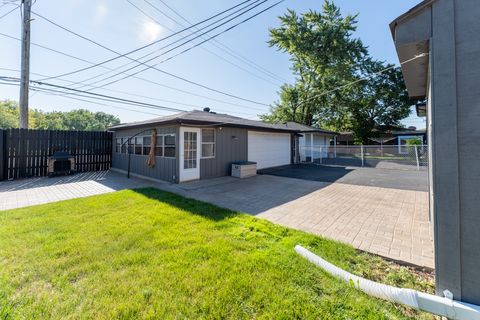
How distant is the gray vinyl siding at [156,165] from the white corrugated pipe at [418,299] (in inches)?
272

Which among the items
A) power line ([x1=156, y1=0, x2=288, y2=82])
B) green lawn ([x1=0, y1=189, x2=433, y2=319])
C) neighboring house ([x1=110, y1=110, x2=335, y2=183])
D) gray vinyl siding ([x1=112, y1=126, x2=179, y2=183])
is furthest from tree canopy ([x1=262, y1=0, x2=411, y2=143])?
green lawn ([x1=0, y1=189, x2=433, y2=319])

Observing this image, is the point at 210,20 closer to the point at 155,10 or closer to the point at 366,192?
the point at 155,10

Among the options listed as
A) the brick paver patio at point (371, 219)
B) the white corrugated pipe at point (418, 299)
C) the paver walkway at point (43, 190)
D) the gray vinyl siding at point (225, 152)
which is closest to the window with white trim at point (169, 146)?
the gray vinyl siding at point (225, 152)

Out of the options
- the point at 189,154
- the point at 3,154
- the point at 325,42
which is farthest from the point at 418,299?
the point at 325,42

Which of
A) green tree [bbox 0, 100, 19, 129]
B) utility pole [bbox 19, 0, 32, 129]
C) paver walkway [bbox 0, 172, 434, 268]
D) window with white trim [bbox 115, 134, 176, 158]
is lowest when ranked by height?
paver walkway [bbox 0, 172, 434, 268]

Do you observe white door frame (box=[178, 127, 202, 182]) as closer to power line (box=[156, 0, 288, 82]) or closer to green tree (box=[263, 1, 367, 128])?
power line (box=[156, 0, 288, 82])

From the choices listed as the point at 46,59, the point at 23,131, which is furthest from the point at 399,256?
the point at 46,59

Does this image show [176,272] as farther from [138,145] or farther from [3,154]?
[3,154]

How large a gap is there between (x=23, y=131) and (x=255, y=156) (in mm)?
10963

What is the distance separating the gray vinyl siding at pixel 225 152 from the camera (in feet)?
29.9

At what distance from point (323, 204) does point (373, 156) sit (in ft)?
52.1

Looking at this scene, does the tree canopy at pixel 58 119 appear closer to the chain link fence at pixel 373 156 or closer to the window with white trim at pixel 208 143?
the chain link fence at pixel 373 156

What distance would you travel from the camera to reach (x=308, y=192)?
270 inches

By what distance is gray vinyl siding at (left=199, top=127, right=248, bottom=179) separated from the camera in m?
9.11
